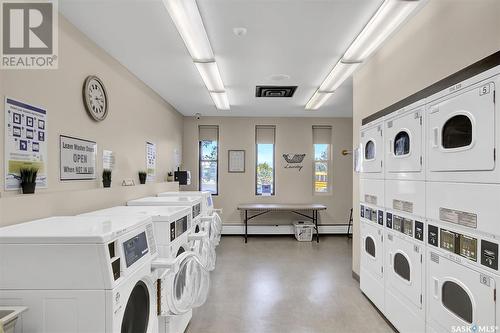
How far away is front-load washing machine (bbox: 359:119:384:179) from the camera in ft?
A: 10.1

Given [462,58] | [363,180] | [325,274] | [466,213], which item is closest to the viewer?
[466,213]

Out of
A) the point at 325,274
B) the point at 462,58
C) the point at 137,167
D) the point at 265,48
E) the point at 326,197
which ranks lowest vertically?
the point at 325,274

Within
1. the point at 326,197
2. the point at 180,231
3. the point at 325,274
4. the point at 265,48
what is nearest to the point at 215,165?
the point at 326,197

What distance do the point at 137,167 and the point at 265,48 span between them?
2.41m

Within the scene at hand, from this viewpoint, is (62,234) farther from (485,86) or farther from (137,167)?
(137,167)

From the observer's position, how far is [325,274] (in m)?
4.34

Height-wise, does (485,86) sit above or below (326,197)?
above

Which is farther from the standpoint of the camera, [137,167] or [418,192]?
[137,167]

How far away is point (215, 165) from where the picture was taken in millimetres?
7125

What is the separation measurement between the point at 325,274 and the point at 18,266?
3998 mm

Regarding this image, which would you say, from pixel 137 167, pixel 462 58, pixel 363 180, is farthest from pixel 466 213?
pixel 137 167

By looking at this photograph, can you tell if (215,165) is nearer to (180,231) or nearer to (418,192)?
(180,231)

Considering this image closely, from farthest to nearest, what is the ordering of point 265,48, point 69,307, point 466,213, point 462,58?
point 265,48 < point 462,58 < point 466,213 < point 69,307

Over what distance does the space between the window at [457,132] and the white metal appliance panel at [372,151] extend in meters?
0.99
